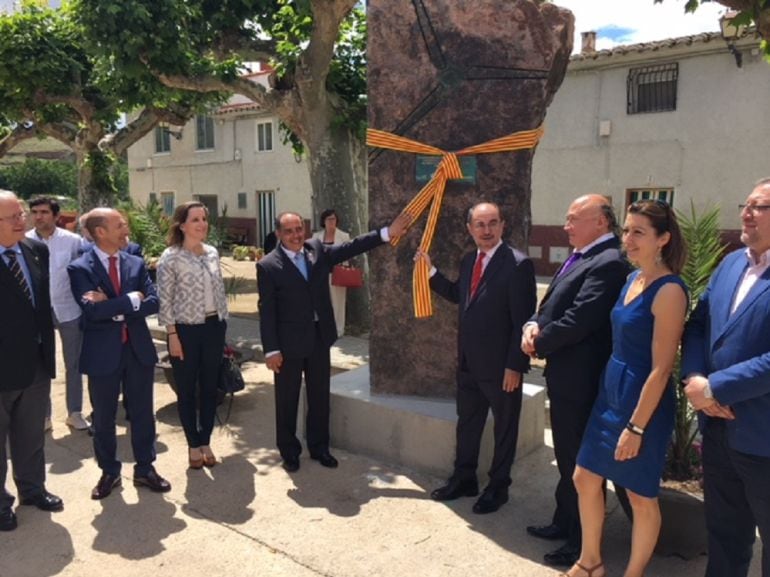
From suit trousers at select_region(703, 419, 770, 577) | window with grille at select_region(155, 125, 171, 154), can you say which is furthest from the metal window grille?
suit trousers at select_region(703, 419, 770, 577)

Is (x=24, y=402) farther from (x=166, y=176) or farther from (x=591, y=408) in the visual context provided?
(x=166, y=176)

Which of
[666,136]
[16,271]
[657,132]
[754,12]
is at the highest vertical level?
[657,132]

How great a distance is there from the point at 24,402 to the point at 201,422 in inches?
44.0

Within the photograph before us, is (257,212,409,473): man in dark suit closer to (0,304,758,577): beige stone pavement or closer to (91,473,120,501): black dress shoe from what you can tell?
(0,304,758,577): beige stone pavement

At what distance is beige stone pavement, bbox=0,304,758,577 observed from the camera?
3.16 meters

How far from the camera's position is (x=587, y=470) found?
2793 millimetres

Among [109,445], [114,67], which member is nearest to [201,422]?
[109,445]

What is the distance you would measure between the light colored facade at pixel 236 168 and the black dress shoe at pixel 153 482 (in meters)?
Answer: 14.9

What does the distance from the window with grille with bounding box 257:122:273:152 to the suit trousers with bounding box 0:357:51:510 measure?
16.6 metres

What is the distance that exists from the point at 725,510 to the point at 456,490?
162cm

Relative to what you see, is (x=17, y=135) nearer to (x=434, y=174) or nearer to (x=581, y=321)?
(x=434, y=174)

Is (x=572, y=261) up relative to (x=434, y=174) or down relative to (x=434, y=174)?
down

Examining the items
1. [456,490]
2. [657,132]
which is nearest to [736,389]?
[456,490]

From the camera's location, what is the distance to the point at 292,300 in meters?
4.07
